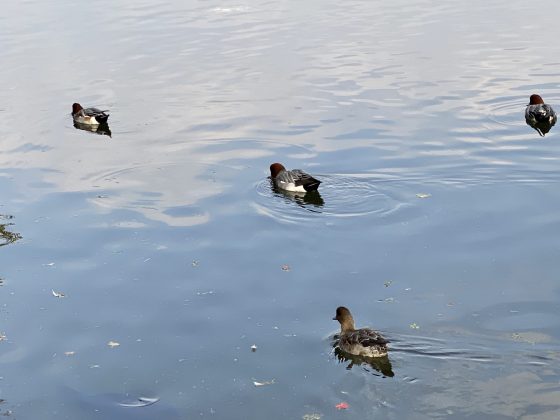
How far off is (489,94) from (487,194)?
8681mm

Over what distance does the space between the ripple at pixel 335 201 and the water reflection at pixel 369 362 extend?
560 cm

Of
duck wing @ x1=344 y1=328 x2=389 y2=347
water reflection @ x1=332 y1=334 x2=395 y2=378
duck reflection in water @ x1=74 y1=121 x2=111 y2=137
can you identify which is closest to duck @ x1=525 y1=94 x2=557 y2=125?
duck reflection in water @ x1=74 y1=121 x2=111 y2=137

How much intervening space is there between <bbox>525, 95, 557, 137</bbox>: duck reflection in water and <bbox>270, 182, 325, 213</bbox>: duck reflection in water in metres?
6.71

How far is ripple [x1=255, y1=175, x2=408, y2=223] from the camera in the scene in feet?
62.6

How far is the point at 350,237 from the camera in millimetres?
17797

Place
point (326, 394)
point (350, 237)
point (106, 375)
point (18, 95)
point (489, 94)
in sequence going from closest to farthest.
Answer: point (326, 394) < point (106, 375) < point (350, 237) < point (489, 94) < point (18, 95)

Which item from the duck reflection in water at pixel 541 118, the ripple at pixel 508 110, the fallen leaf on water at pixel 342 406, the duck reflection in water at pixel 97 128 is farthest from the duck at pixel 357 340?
the duck reflection in water at pixel 97 128

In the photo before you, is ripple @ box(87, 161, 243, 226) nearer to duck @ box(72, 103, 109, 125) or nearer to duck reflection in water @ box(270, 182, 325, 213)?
duck reflection in water @ box(270, 182, 325, 213)

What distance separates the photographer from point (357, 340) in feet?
43.0

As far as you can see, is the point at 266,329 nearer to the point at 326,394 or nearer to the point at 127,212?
the point at 326,394

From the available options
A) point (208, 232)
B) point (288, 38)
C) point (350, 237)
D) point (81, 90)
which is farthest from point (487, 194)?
point (288, 38)

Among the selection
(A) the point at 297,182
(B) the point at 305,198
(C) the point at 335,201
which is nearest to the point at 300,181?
(A) the point at 297,182

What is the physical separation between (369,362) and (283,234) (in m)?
5.58

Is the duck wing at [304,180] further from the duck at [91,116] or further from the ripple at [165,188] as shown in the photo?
the duck at [91,116]
